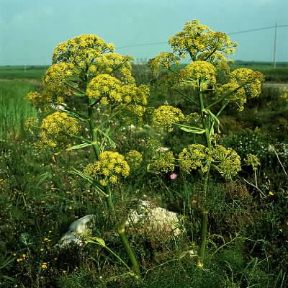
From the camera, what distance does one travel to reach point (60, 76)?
Answer: 4.62m

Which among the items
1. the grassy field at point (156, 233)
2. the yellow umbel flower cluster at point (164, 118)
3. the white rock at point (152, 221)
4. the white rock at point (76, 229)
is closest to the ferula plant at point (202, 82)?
the yellow umbel flower cluster at point (164, 118)

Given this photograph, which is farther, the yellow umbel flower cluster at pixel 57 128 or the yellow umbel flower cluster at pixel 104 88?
the yellow umbel flower cluster at pixel 57 128

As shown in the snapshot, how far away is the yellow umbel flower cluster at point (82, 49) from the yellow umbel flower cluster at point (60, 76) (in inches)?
3.4

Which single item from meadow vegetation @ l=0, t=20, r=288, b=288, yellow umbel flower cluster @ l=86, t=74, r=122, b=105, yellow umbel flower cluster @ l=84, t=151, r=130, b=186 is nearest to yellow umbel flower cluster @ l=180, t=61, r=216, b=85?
meadow vegetation @ l=0, t=20, r=288, b=288

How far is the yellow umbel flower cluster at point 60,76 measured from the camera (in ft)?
15.1

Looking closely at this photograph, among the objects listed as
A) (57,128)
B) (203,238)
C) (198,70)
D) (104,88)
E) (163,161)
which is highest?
(198,70)

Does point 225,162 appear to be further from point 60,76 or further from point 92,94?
A: point 60,76

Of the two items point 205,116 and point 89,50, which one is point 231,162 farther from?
point 89,50

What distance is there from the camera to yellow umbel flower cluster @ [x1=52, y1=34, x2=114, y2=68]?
15.2 ft

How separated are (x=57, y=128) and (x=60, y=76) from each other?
413 millimetres

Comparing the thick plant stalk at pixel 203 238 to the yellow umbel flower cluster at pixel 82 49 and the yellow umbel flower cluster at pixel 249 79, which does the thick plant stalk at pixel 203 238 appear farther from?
the yellow umbel flower cluster at pixel 82 49

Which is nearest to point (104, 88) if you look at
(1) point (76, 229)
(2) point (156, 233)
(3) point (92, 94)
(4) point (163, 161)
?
(3) point (92, 94)

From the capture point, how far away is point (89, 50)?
4.61 m

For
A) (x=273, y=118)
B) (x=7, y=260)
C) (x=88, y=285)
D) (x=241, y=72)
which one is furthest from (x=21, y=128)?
(x=241, y=72)
